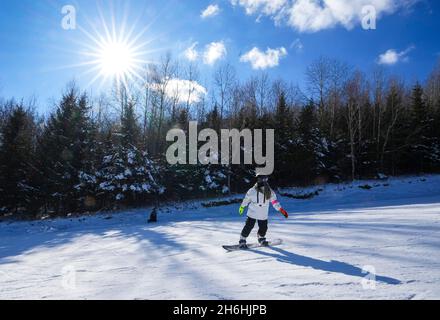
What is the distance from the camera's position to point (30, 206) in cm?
2150

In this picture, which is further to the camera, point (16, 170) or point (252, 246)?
point (16, 170)

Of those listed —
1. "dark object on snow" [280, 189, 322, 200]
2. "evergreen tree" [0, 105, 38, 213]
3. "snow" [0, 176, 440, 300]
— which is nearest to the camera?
"snow" [0, 176, 440, 300]

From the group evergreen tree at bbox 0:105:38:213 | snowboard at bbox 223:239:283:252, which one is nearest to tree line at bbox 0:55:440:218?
evergreen tree at bbox 0:105:38:213

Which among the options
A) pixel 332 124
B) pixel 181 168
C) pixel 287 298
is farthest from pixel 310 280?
pixel 332 124

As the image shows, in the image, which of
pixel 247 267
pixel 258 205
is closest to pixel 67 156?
pixel 258 205

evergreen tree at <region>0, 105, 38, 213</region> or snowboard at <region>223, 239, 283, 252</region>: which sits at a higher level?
evergreen tree at <region>0, 105, 38, 213</region>

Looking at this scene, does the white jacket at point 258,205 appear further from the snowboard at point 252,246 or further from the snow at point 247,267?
the snow at point 247,267

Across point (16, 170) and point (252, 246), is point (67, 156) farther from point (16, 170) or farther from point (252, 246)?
point (252, 246)

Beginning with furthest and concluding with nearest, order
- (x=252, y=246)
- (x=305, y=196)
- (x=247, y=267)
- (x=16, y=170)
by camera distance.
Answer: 1. (x=305, y=196)
2. (x=16, y=170)
3. (x=252, y=246)
4. (x=247, y=267)

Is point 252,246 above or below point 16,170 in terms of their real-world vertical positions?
below

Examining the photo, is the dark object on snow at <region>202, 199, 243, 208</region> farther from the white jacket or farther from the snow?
the white jacket

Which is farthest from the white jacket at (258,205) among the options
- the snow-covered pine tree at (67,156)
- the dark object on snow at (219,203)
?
the snow-covered pine tree at (67,156)

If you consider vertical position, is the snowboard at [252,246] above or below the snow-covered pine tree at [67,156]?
below
